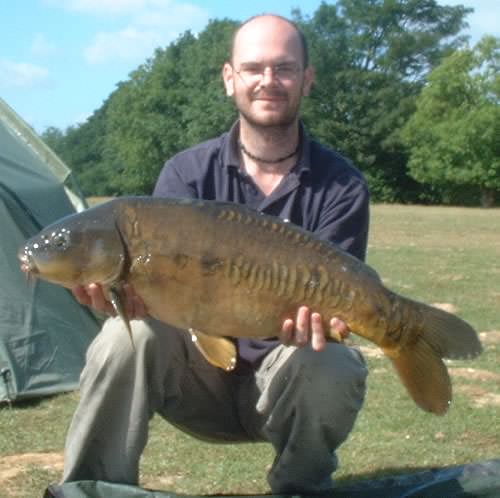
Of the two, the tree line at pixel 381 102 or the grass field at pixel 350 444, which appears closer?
the grass field at pixel 350 444

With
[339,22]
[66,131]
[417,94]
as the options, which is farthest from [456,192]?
[66,131]

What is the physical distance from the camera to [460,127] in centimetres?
6178

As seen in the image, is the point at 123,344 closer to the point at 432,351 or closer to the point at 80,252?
the point at 80,252

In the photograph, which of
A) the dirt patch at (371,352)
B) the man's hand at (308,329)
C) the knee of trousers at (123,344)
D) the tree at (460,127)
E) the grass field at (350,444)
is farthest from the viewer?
the tree at (460,127)

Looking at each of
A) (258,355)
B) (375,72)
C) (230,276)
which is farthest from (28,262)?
(375,72)

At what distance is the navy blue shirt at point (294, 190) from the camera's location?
4.14 metres

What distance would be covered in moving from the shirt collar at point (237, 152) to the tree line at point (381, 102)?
184 ft

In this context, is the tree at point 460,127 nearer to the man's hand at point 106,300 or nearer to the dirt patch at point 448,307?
the dirt patch at point 448,307

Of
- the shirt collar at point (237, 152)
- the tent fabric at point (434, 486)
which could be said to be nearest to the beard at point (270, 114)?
the shirt collar at point (237, 152)

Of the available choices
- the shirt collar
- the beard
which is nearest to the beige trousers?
the shirt collar

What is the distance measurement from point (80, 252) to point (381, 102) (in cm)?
6249

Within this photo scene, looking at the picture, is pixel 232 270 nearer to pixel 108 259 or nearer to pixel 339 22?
pixel 108 259

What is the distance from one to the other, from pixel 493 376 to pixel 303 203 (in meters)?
3.63

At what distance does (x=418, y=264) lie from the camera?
53.7 feet
